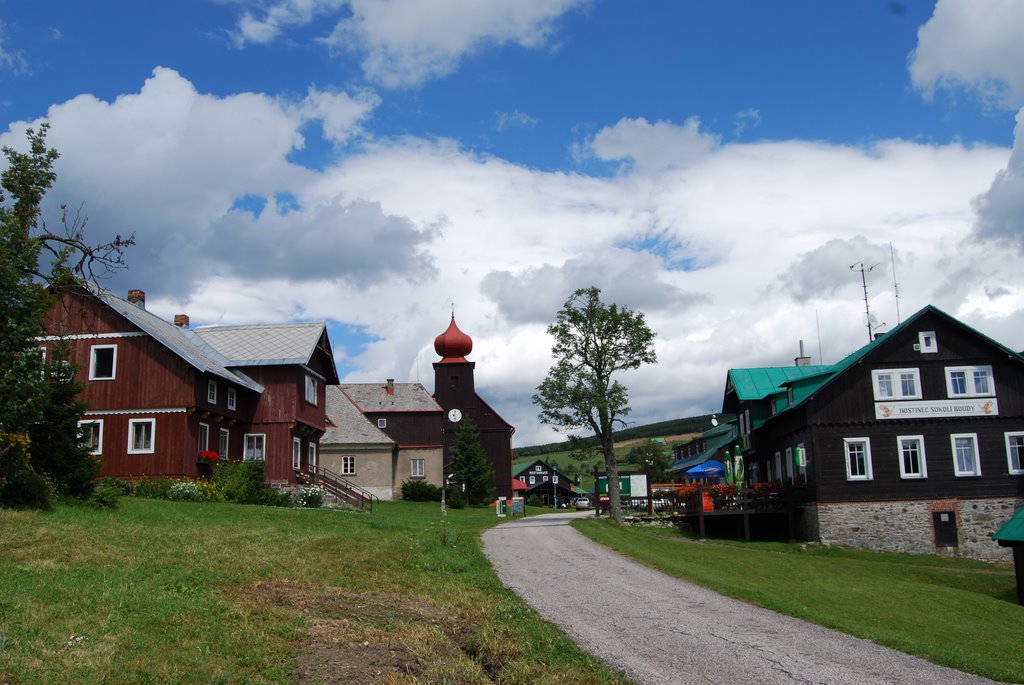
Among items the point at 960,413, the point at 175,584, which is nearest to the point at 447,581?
the point at 175,584

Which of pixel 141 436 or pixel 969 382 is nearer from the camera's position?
pixel 141 436

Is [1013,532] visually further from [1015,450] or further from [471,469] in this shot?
[471,469]

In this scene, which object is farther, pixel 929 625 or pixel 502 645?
pixel 929 625

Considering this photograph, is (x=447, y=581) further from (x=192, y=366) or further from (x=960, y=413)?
(x=960, y=413)

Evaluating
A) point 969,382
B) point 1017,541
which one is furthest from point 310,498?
point 969,382

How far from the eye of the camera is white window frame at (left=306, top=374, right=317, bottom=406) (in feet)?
139

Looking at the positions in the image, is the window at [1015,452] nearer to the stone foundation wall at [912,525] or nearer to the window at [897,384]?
the stone foundation wall at [912,525]

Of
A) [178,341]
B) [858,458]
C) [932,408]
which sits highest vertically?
[178,341]

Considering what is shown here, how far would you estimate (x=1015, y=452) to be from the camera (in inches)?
1503

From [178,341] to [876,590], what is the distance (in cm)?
2816

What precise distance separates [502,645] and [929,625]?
1075 cm

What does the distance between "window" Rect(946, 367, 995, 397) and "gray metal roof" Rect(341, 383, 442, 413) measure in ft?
123

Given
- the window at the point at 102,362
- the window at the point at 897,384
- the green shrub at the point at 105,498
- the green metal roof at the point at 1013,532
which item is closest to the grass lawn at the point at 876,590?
the green metal roof at the point at 1013,532

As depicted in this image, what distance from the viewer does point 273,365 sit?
4056 cm
